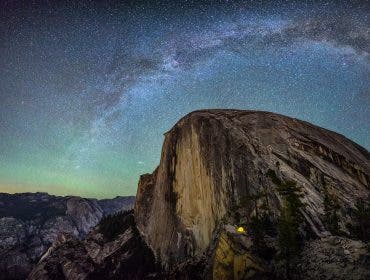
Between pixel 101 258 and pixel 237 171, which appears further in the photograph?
pixel 101 258

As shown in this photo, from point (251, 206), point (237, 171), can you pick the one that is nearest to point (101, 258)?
point (237, 171)

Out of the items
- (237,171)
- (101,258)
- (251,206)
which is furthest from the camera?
(101,258)

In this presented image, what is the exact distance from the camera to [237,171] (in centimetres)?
5206

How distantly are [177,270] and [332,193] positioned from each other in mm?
29902

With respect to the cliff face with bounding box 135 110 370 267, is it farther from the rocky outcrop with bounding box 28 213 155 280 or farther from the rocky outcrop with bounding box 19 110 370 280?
the rocky outcrop with bounding box 28 213 155 280

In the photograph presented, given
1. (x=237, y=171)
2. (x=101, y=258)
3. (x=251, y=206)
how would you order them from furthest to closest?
1. (x=101, y=258)
2. (x=237, y=171)
3. (x=251, y=206)

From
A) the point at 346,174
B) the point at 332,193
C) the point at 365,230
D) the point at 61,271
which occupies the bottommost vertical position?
the point at 61,271

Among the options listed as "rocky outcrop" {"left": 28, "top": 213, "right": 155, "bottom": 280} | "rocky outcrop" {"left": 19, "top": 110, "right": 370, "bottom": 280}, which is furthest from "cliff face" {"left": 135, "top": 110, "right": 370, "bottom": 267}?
"rocky outcrop" {"left": 28, "top": 213, "right": 155, "bottom": 280}

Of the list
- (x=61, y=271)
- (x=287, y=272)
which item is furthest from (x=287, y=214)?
(x=61, y=271)

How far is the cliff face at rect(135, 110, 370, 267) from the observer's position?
45.6 m

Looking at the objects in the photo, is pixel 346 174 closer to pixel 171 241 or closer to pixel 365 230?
pixel 365 230

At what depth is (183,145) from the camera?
65625 mm

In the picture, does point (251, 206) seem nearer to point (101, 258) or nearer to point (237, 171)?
point (237, 171)

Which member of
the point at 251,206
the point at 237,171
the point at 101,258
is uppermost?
the point at 237,171
